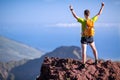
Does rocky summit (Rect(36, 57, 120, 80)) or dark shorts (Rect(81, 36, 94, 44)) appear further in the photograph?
dark shorts (Rect(81, 36, 94, 44))

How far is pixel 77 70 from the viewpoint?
36.4 ft

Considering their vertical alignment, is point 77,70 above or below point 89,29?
below

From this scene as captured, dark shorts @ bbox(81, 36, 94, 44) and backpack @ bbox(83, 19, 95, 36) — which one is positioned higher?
backpack @ bbox(83, 19, 95, 36)

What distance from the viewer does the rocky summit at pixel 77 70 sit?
10.9m

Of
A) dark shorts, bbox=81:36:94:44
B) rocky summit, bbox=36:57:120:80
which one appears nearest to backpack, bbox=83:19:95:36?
dark shorts, bbox=81:36:94:44

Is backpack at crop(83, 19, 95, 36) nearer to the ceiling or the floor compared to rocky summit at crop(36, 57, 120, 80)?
nearer to the ceiling

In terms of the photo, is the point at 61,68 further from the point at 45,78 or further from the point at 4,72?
the point at 4,72

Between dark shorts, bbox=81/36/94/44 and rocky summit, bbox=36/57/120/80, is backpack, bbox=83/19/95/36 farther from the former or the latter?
rocky summit, bbox=36/57/120/80

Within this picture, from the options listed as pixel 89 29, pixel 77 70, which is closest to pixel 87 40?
pixel 89 29

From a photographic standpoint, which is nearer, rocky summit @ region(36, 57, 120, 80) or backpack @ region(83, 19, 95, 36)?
rocky summit @ region(36, 57, 120, 80)

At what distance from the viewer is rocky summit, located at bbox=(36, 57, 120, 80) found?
10.9 m

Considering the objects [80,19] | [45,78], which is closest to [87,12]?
[80,19]

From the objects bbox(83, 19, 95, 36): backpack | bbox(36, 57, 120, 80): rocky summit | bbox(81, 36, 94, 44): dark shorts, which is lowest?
bbox(36, 57, 120, 80): rocky summit

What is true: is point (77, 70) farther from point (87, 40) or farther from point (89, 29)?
point (89, 29)
